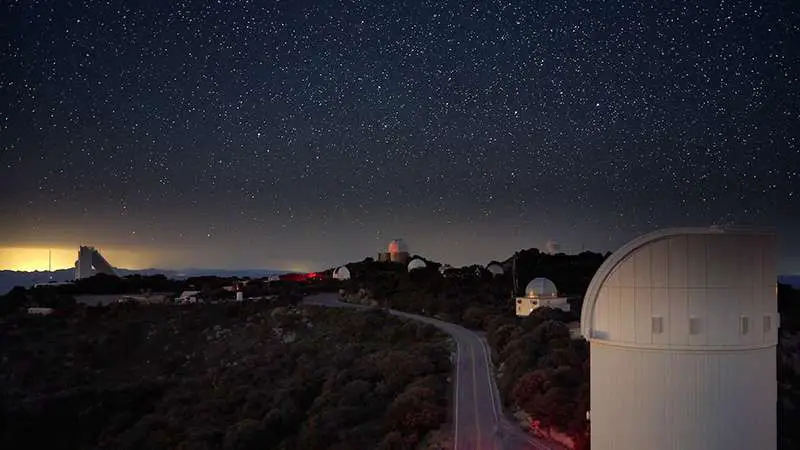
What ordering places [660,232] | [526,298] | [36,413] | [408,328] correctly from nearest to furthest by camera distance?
1. [660,232]
2. [36,413]
3. [408,328]
4. [526,298]

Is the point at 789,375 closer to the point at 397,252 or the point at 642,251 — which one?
the point at 642,251

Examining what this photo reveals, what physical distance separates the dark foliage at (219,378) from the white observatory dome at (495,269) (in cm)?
1870

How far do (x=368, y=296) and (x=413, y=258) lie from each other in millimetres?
24229

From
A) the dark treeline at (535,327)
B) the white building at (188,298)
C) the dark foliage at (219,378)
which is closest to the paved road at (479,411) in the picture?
the dark treeline at (535,327)

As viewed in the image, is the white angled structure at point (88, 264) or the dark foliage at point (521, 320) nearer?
the dark foliage at point (521, 320)

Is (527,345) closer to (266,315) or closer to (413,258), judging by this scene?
(266,315)

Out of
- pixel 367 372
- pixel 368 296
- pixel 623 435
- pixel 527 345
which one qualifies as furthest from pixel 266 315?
pixel 623 435

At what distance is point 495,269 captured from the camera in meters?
58.3

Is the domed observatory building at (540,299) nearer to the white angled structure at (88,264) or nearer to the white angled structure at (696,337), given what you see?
the white angled structure at (696,337)

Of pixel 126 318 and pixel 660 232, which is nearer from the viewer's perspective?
pixel 660 232

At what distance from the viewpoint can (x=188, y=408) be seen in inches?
1009

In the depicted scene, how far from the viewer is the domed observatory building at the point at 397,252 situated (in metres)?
74.8

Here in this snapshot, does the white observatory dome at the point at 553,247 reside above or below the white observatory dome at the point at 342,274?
above

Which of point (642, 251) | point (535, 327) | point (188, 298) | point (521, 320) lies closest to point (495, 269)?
point (188, 298)
